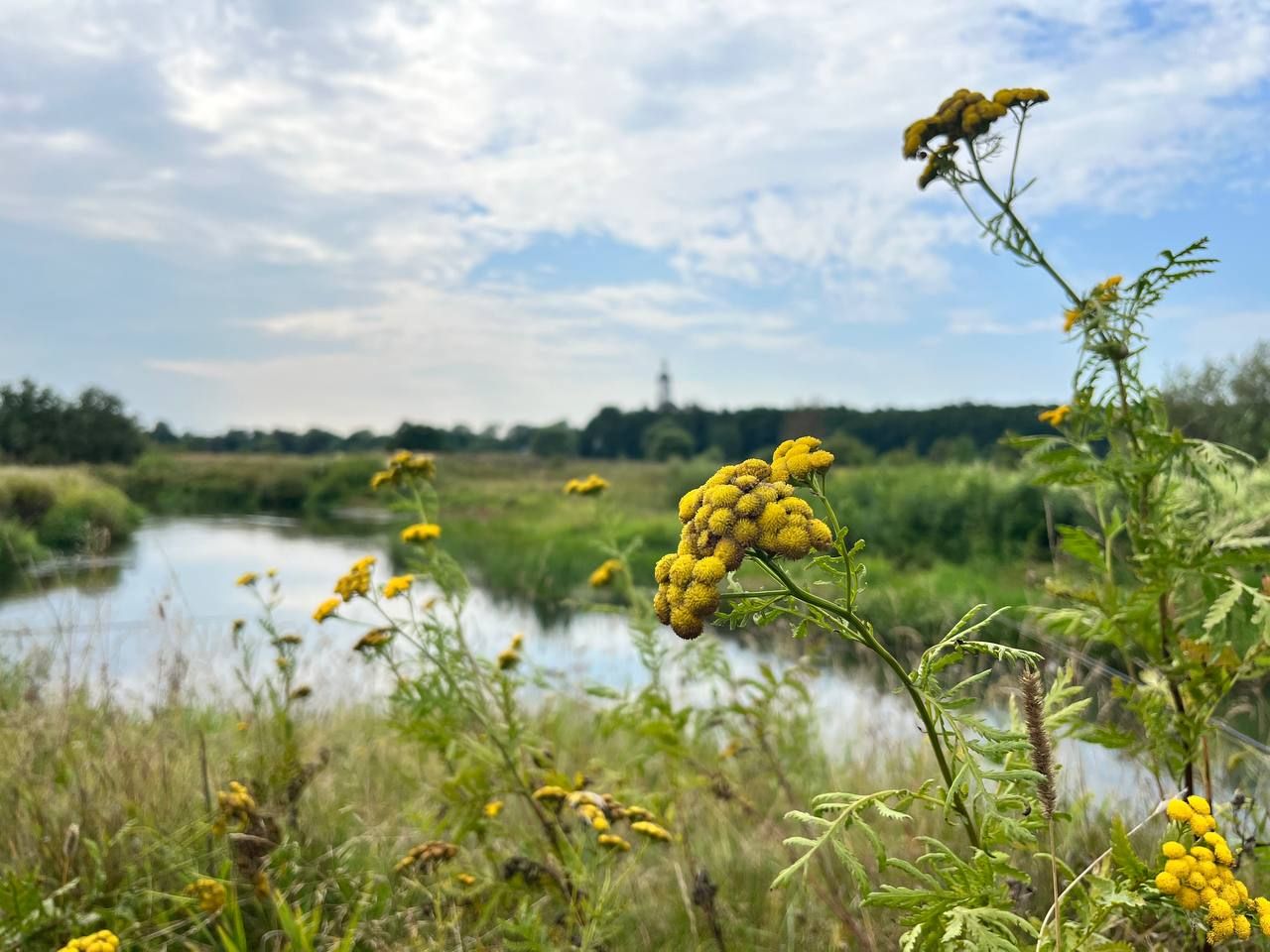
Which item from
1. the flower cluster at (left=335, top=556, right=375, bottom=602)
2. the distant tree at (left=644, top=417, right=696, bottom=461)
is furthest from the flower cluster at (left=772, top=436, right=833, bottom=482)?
the distant tree at (left=644, top=417, right=696, bottom=461)

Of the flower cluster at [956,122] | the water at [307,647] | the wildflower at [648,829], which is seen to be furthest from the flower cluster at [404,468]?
the flower cluster at [956,122]

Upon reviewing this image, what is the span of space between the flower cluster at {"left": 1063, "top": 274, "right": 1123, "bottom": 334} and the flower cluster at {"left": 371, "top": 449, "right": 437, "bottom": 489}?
74.3 inches

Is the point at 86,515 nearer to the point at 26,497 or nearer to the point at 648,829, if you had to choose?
the point at 26,497

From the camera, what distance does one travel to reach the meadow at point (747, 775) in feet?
3.41

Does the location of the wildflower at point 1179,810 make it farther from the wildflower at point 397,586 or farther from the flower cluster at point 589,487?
the flower cluster at point 589,487

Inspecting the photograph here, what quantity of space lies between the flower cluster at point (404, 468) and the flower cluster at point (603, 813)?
44.5 inches

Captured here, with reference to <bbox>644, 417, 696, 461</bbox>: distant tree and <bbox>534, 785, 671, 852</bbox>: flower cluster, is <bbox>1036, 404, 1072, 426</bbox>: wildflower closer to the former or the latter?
<bbox>534, 785, 671, 852</bbox>: flower cluster

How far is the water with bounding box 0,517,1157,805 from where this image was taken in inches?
154

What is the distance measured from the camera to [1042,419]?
2.10 metres

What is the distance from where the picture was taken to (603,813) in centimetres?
205

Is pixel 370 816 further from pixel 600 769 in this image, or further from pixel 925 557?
pixel 925 557

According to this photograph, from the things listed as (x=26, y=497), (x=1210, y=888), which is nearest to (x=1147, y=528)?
(x=1210, y=888)

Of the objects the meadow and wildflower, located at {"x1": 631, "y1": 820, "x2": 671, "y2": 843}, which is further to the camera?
wildflower, located at {"x1": 631, "y1": 820, "x2": 671, "y2": 843}

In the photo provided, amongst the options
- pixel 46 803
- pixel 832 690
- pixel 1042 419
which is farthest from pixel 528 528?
pixel 1042 419
